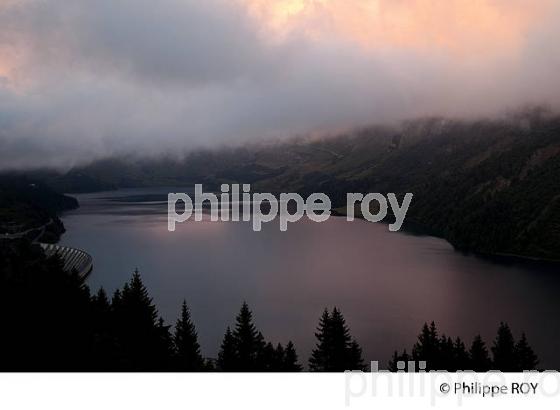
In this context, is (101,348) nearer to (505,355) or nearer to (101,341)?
(101,341)

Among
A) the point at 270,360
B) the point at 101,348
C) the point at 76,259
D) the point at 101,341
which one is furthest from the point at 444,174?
the point at 101,348

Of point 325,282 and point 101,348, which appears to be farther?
point 325,282

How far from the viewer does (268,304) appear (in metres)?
16.5

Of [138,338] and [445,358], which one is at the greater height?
[138,338]

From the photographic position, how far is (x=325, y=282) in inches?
786

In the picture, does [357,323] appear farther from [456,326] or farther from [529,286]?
[529,286]

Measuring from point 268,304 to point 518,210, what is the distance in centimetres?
2997

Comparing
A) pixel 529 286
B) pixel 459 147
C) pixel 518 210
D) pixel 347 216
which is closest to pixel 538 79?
pixel 459 147

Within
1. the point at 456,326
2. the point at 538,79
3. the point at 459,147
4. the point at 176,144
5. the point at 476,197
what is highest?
the point at 176,144

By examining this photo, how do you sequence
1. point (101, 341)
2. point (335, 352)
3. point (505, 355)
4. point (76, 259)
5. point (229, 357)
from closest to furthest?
point (101, 341) → point (505, 355) → point (229, 357) → point (335, 352) → point (76, 259)

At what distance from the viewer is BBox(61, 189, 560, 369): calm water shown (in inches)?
559

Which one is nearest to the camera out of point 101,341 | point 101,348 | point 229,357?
point 101,348

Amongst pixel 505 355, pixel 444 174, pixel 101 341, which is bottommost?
pixel 505 355

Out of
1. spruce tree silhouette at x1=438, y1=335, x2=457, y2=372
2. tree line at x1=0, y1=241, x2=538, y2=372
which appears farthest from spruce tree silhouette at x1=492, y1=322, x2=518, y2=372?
spruce tree silhouette at x1=438, y1=335, x2=457, y2=372
